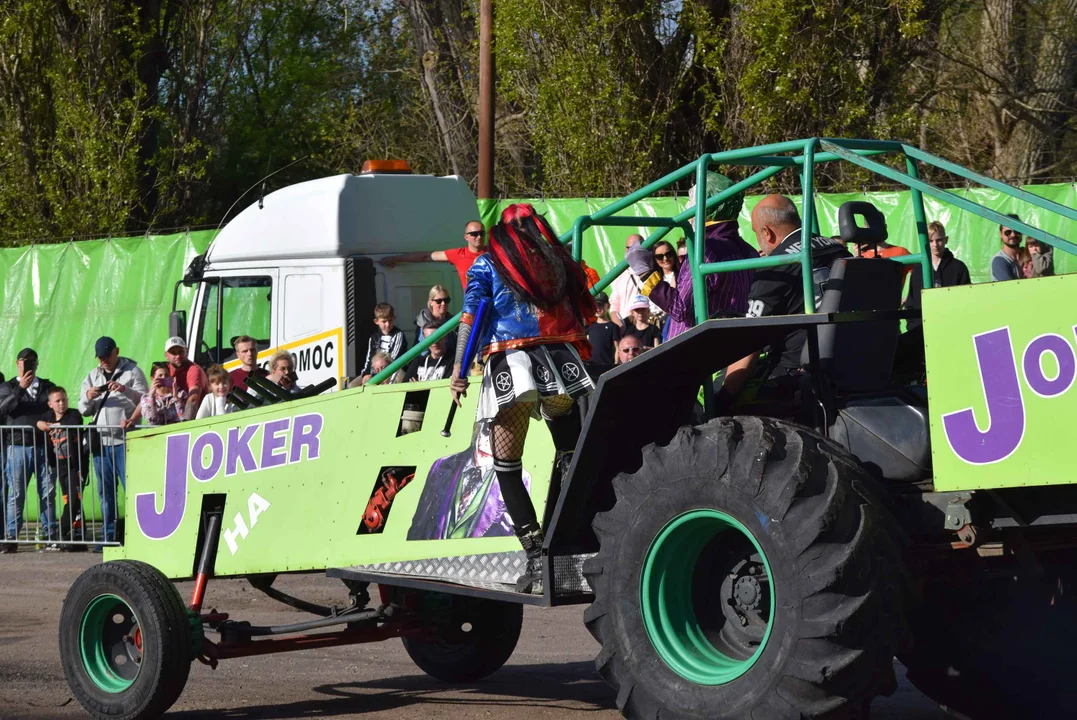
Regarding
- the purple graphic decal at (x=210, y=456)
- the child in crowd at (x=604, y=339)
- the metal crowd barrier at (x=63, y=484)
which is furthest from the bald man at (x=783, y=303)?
the metal crowd barrier at (x=63, y=484)

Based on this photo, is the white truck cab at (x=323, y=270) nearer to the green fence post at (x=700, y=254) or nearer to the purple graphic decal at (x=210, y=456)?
the purple graphic decal at (x=210, y=456)

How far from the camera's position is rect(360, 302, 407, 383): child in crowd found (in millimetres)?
12453

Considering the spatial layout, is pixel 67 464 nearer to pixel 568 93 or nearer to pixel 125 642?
pixel 125 642

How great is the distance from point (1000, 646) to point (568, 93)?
13781mm

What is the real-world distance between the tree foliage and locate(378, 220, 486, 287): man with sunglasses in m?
5.27

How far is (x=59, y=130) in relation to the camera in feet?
74.0

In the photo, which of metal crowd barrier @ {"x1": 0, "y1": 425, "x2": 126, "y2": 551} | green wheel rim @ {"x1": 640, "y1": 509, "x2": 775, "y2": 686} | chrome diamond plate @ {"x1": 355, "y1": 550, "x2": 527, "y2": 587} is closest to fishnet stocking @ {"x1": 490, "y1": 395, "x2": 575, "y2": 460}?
chrome diamond plate @ {"x1": 355, "y1": 550, "x2": 527, "y2": 587}

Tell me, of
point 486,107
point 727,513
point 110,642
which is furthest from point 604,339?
point 486,107

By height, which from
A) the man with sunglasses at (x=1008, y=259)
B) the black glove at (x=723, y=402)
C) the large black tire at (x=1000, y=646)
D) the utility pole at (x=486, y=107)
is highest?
the utility pole at (x=486, y=107)

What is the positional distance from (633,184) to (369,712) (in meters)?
12.5

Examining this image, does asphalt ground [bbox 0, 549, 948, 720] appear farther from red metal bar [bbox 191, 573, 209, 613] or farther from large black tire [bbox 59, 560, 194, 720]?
red metal bar [bbox 191, 573, 209, 613]

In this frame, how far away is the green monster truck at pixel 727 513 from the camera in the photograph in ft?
14.7

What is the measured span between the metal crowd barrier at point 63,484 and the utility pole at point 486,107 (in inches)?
288

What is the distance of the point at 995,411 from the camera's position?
4371 millimetres
